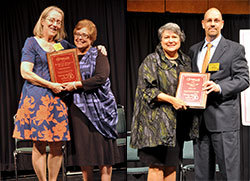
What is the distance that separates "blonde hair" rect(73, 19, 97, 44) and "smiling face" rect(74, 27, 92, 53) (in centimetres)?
3

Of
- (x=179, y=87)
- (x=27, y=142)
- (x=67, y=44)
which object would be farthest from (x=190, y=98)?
(x=27, y=142)

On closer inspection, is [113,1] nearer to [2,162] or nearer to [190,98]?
[190,98]

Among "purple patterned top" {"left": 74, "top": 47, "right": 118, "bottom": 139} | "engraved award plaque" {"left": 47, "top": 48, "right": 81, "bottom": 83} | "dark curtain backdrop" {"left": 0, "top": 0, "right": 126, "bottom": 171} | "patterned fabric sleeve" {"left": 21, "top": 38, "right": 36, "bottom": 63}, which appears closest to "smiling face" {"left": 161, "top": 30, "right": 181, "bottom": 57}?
"dark curtain backdrop" {"left": 0, "top": 0, "right": 126, "bottom": 171}

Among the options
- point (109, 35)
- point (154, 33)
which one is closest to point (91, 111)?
point (109, 35)

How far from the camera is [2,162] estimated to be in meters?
3.31

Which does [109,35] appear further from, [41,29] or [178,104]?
[178,104]

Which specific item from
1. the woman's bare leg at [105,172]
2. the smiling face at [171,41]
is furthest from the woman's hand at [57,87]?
the smiling face at [171,41]

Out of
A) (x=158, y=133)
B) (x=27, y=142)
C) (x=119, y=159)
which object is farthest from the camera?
(x=119, y=159)

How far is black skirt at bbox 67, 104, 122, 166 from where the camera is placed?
3.16 meters

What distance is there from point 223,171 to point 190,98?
2.50 ft

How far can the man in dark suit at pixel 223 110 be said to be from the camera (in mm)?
2898

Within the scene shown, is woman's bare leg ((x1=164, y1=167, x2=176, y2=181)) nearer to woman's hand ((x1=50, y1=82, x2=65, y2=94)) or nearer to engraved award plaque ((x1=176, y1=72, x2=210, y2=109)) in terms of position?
engraved award plaque ((x1=176, y1=72, x2=210, y2=109))

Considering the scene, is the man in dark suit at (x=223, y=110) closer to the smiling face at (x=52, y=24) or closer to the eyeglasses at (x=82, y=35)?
the eyeglasses at (x=82, y=35)

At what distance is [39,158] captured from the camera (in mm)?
3131
